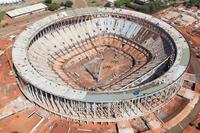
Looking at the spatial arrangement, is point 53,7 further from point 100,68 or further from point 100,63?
point 100,68

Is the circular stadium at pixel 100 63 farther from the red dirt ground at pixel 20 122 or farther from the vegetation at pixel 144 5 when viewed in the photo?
the vegetation at pixel 144 5

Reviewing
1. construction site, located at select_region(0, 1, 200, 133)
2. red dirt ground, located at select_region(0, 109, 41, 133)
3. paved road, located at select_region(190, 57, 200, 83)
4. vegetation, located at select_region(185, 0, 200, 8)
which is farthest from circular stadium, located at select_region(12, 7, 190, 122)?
vegetation, located at select_region(185, 0, 200, 8)

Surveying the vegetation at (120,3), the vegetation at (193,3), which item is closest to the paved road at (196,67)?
the vegetation at (193,3)

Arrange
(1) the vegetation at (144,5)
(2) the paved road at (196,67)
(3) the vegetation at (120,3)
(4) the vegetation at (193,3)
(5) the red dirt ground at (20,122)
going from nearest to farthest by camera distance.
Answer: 1. (5) the red dirt ground at (20,122)
2. (2) the paved road at (196,67)
3. (1) the vegetation at (144,5)
4. (3) the vegetation at (120,3)
5. (4) the vegetation at (193,3)

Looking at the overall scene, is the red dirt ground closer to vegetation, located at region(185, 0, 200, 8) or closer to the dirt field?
the dirt field

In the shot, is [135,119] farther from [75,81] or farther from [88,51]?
[88,51]

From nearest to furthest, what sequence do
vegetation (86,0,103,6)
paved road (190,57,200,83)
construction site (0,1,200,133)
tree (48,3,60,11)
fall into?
construction site (0,1,200,133)
paved road (190,57,200,83)
tree (48,3,60,11)
vegetation (86,0,103,6)

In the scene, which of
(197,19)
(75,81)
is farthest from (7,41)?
(197,19)

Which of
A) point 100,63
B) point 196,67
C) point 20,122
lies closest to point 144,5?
point 196,67
